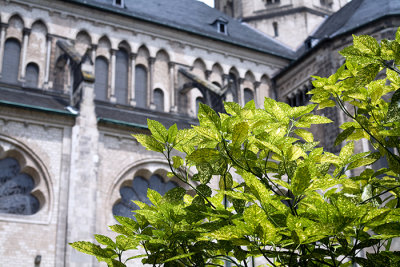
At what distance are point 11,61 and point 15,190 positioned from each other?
240 inches

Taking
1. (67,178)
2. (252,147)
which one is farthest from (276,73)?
(252,147)

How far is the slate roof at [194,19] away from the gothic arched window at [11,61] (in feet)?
9.08

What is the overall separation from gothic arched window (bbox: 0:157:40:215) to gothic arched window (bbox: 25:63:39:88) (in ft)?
16.2

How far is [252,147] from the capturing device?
2.99 meters

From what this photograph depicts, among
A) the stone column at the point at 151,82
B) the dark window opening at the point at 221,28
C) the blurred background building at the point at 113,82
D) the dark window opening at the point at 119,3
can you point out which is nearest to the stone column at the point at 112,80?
the blurred background building at the point at 113,82

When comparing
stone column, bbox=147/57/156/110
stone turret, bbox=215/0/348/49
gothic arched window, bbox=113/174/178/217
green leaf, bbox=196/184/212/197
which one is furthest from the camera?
stone turret, bbox=215/0/348/49

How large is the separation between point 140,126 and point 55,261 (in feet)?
13.7

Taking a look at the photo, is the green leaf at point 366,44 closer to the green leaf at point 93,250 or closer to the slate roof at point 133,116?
the green leaf at point 93,250

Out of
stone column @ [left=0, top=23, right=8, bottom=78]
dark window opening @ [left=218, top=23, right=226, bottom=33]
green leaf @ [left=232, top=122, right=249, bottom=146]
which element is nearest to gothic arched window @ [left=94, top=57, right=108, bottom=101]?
stone column @ [left=0, top=23, right=8, bottom=78]

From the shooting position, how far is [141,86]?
1980cm

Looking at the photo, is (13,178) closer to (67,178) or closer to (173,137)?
(67,178)

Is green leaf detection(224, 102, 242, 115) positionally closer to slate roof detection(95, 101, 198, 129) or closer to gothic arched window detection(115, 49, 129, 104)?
slate roof detection(95, 101, 198, 129)

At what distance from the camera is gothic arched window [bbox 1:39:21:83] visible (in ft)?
56.5

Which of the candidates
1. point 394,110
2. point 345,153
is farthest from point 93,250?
point 394,110
